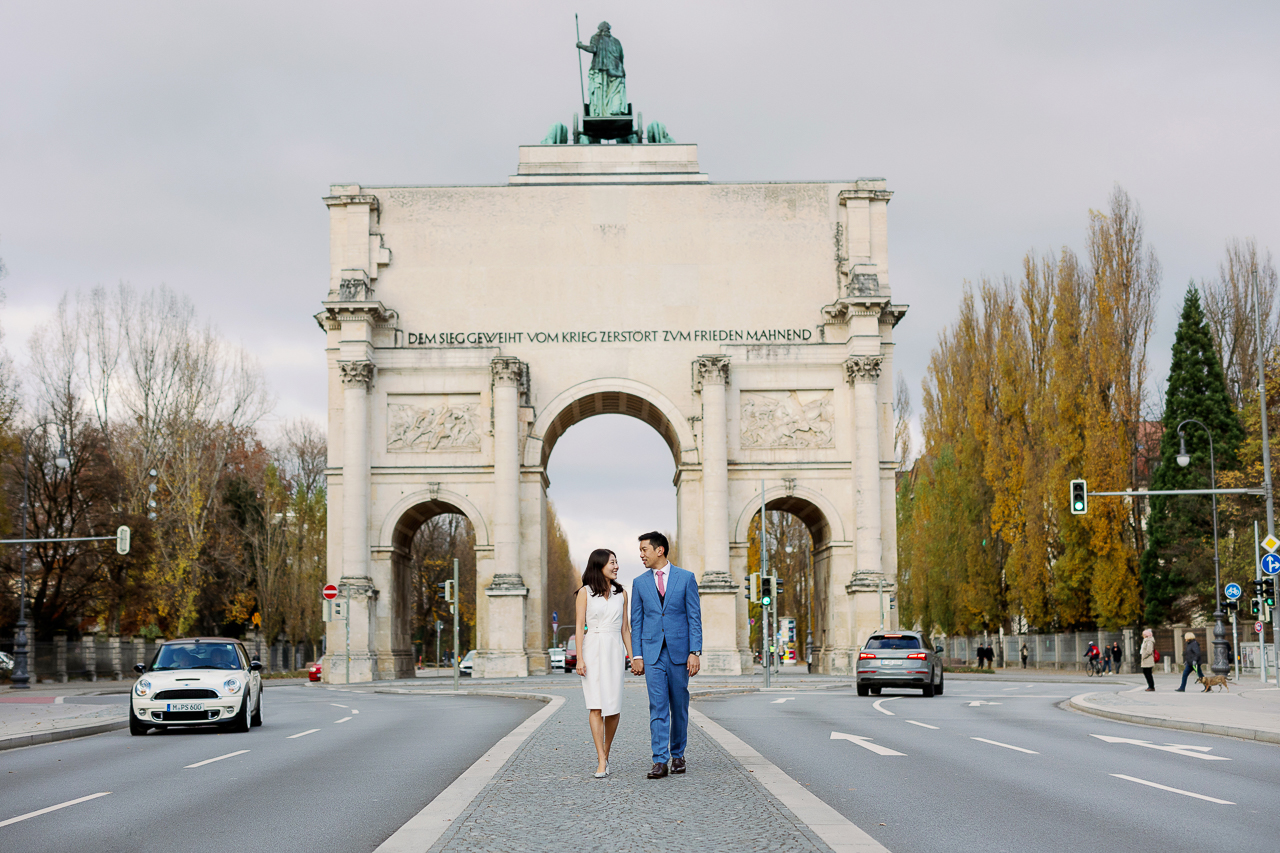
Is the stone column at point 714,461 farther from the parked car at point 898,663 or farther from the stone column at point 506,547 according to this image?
the parked car at point 898,663

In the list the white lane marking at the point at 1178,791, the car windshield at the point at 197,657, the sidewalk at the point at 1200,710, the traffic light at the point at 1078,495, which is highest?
the traffic light at the point at 1078,495

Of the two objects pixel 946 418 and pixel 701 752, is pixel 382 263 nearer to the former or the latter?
pixel 946 418

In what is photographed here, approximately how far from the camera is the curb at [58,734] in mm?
19516

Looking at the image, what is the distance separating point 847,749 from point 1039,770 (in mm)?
2869

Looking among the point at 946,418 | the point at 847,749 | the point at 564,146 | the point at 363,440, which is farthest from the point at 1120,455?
the point at 847,749

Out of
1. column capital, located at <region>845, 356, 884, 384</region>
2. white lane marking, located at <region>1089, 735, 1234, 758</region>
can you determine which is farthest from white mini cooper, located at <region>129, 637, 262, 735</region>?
column capital, located at <region>845, 356, 884, 384</region>

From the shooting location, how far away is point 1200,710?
25.1 m

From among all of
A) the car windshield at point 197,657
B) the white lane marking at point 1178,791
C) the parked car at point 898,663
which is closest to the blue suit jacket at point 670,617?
the white lane marking at point 1178,791

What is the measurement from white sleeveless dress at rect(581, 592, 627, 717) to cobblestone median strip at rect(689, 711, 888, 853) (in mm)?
1481

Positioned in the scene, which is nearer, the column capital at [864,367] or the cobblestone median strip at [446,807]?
the cobblestone median strip at [446,807]

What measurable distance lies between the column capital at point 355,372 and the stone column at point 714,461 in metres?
12.0

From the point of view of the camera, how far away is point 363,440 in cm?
5172

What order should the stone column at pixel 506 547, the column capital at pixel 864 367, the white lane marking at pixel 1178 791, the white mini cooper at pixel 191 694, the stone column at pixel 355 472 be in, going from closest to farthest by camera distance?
the white lane marking at pixel 1178 791 < the white mini cooper at pixel 191 694 < the stone column at pixel 506 547 < the stone column at pixel 355 472 < the column capital at pixel 864 367

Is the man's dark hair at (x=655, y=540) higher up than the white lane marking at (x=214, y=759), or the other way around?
the man's dark hair at (x=655, y=540)
